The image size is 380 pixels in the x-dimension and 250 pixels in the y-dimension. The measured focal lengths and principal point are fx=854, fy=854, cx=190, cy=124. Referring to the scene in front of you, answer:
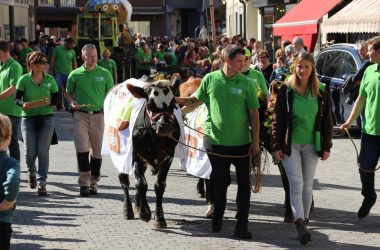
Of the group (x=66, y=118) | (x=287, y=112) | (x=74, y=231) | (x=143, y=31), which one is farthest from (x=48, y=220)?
(x=143, y=31)

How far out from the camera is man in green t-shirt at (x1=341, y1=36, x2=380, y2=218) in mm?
8961

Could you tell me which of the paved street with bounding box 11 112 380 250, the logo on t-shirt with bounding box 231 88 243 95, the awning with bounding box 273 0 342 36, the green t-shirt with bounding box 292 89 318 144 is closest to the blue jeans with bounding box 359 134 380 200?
the paved street with bounding box 11 112 380 250

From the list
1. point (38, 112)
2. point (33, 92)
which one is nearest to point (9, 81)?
point (33, 92)

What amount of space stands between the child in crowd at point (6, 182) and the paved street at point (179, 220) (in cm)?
218

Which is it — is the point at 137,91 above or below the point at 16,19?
below

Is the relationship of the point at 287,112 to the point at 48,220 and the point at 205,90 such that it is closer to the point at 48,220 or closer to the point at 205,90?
the point at 205,90

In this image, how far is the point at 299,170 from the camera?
8.08m

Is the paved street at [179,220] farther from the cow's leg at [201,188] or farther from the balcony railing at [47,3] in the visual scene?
the balcony railing at [47,3]

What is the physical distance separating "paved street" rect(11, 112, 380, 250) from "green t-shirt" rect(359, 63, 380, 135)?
1034 mm

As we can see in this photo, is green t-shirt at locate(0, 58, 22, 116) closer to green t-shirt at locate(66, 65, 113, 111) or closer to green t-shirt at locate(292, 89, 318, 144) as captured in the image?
green t-shirt at locate(66, 65, 113, 111)

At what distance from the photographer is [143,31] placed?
78938 mm

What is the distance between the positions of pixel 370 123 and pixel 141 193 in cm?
254

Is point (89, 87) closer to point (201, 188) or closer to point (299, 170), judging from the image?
point (201, 188)

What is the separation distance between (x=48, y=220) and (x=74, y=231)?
70 centimetres
